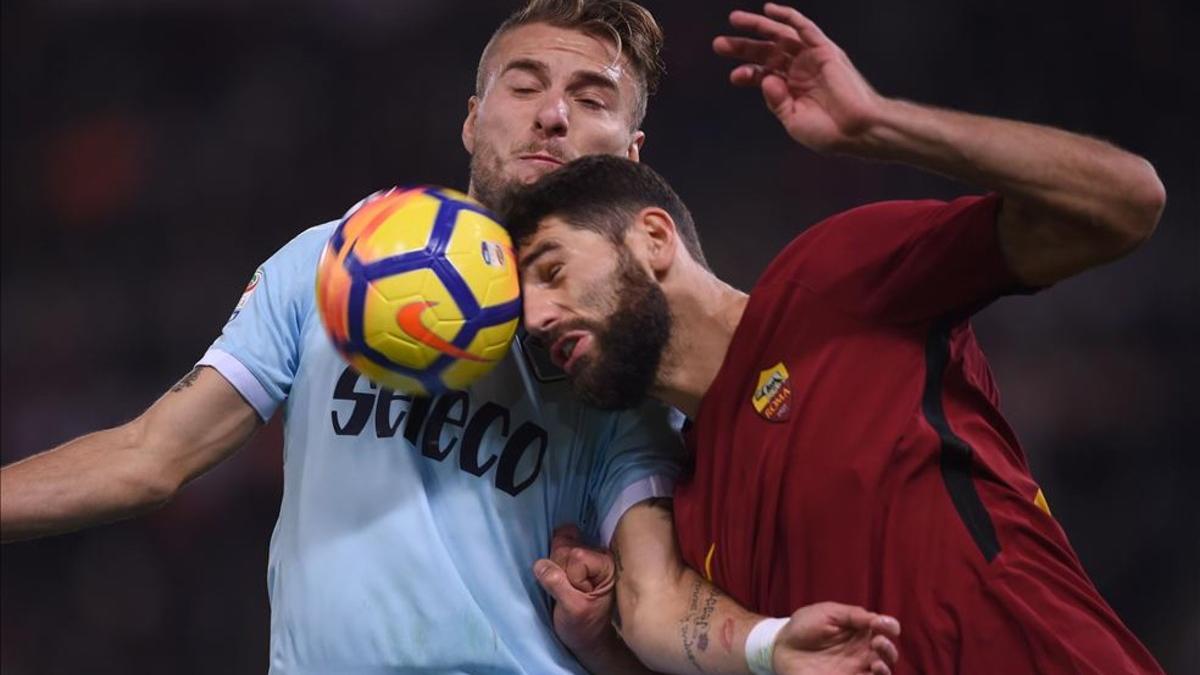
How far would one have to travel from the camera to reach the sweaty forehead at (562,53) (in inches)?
177

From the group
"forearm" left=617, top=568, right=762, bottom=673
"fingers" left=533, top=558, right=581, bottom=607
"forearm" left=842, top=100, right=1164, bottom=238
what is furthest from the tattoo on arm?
"forearm" left=842, top=100, right=1164, bottom=238

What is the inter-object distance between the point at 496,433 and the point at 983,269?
1.30 metres

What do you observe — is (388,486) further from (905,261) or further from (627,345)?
(905,261)

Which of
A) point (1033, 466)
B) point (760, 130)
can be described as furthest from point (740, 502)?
point (760, 130)

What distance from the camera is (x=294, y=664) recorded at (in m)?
3.82

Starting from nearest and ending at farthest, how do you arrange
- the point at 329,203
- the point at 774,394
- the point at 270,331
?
the point at 774,394, the point at 270,331, the point at 329,203

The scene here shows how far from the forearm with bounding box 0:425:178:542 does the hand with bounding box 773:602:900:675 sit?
A: 1529 millimetres

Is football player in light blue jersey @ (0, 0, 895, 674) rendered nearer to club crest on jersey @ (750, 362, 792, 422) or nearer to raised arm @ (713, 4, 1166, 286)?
club crest on jersey @ (750, 362, 792, 422)

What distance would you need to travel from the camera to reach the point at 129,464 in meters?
3.69

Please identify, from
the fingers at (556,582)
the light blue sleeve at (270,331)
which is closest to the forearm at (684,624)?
the fingers at (556,582)

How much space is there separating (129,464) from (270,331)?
0.50 meters

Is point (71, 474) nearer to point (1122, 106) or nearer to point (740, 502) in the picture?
point (740, 502)

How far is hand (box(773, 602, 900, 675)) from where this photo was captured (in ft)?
10.5

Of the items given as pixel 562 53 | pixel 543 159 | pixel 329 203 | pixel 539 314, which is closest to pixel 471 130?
pixel 562 53
